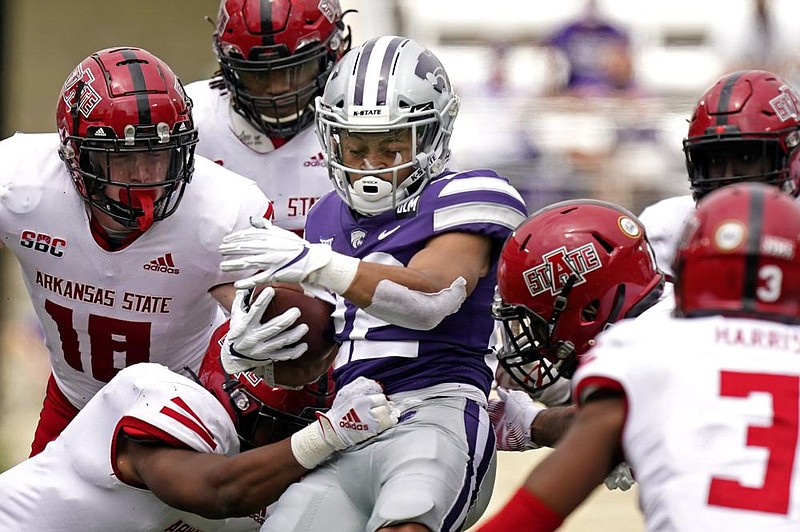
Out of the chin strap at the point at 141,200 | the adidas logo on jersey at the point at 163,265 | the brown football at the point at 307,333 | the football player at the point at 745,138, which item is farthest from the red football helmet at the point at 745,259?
the adidas logo on jersey at the point at 163,265

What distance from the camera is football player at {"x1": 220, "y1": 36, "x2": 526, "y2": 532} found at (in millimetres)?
3420

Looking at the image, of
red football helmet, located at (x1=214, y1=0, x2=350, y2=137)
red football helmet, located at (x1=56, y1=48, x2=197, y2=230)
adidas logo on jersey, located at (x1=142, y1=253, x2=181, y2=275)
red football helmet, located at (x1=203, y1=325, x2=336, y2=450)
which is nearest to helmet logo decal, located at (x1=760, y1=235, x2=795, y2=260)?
red football helmet, located at (x1=203, y1=325, x2=336, y2=450)

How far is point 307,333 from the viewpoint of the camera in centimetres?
374

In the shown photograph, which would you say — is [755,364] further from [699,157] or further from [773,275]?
[699,157]

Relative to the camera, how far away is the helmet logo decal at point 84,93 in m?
4.23

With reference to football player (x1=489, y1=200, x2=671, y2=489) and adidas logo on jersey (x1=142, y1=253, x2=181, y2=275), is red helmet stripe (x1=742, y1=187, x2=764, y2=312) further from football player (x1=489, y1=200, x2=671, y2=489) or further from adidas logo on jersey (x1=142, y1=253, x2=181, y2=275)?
adidas logo on jersey (x1=142, y1=253, x2=181, y2=275)

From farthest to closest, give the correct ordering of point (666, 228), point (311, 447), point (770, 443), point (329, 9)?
point (329, 9)
point (666, 228)
point (311, 447)
point (770, 443)

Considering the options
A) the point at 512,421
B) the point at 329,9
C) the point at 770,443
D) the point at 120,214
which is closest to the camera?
the point at 770,443

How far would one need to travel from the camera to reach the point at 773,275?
260 centimetres

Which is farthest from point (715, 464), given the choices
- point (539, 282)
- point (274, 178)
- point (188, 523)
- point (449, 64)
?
point (449, 64)

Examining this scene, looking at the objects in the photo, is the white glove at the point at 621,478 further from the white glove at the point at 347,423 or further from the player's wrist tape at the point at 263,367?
the player's wrist tape at the point at 263,367

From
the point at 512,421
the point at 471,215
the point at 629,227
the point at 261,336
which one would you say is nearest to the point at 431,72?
the point at 471,215

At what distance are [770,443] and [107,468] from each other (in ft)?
6.37

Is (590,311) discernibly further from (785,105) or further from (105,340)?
(105,340)
